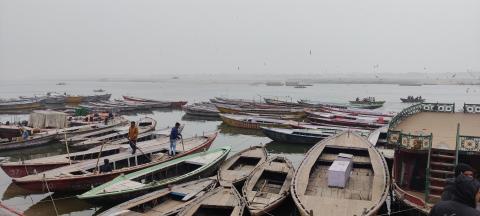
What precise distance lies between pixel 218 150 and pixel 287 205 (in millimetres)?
7656

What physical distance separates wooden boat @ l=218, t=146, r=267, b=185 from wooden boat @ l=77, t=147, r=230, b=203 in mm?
942

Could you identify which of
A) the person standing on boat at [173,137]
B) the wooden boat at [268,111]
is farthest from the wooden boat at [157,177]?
the wooden boat at [268,111]

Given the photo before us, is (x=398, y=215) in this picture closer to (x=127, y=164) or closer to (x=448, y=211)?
(x=448, y=211)

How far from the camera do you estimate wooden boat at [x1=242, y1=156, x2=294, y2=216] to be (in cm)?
1227

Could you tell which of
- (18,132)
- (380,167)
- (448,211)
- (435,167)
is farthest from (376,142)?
(18,132)

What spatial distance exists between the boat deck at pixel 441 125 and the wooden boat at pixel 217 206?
703 centimetres

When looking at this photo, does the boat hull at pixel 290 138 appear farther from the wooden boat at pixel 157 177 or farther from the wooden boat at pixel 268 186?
the wooden boat at pixel 268 186

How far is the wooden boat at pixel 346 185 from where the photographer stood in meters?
11.2

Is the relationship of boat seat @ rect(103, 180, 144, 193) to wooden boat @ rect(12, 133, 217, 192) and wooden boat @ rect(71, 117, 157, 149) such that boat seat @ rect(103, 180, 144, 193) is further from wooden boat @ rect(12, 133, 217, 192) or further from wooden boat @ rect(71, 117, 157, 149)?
wooden boat @ rect(71, 117, 157, 149)

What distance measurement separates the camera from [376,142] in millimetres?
23922

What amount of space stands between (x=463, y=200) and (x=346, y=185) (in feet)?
29.2

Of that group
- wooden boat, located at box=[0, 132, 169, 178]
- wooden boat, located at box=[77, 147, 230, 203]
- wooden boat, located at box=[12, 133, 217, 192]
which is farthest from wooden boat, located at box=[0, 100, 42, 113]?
wooden boat, located at box=[77, 147, 230, 203]

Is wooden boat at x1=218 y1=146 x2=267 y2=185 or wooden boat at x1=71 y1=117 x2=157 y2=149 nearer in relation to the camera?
wooden boat at x1=218 y1=146 x2=267 y2=185

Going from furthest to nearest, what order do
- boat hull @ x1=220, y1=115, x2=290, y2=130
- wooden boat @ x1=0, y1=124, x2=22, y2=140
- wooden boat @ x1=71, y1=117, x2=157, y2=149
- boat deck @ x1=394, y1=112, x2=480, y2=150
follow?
boat hull @ x1=220, y1=115, x2=290, y2=130
wooden boat @ x1=0, y1=124, x2=22, y2=140
wooden boat @ x1=71, y1=117, x2=157, y2=149
boat deck @ x1=394, y1=112, x2=480, y2=150
